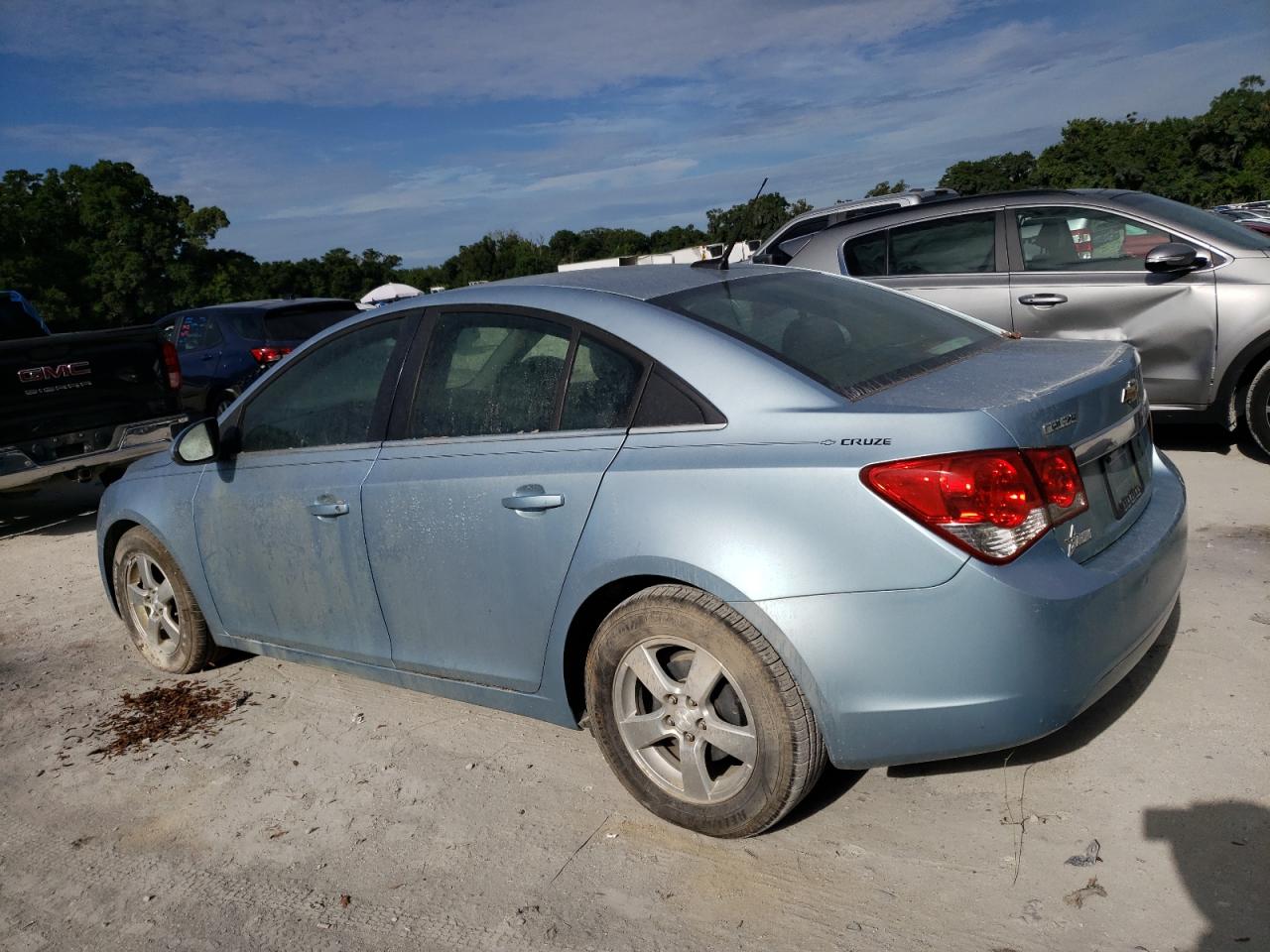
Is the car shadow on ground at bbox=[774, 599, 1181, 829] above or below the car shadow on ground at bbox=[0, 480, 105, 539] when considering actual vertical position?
below

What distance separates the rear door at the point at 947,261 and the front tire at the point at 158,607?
4.86 m

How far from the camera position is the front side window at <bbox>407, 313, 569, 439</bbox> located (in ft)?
11.1

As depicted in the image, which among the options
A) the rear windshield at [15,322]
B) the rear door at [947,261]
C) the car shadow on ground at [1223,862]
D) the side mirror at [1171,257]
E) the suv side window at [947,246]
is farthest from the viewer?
the rear windshield at [15,322]

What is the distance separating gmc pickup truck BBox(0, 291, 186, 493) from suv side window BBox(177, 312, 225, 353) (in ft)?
14.3

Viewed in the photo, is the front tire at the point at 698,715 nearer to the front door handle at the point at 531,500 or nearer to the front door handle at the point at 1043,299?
the front door handle at the point at 531,500

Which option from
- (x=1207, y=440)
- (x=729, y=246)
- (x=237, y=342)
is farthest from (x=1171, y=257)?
(x=237, y=342)

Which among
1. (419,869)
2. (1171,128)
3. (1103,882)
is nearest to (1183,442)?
(1103,882)

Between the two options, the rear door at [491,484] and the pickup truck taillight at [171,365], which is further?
the pickup truck taillight at [171,365]

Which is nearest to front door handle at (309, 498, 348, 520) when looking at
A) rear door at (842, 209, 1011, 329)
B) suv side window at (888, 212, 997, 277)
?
rear door at (842, 209, 1011, 329)

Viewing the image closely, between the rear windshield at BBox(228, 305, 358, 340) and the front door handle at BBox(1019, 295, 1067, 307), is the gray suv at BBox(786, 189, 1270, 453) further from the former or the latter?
the rear windshield at BBox(228, 305, 358, 340)

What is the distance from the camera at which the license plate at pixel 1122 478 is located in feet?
9.99

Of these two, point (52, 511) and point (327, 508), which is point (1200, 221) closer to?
point (327, 508)

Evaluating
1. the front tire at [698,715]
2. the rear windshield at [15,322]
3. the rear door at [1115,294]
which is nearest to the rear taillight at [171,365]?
the rear windshield at [15,322]

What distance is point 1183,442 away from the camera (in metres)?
7.32
